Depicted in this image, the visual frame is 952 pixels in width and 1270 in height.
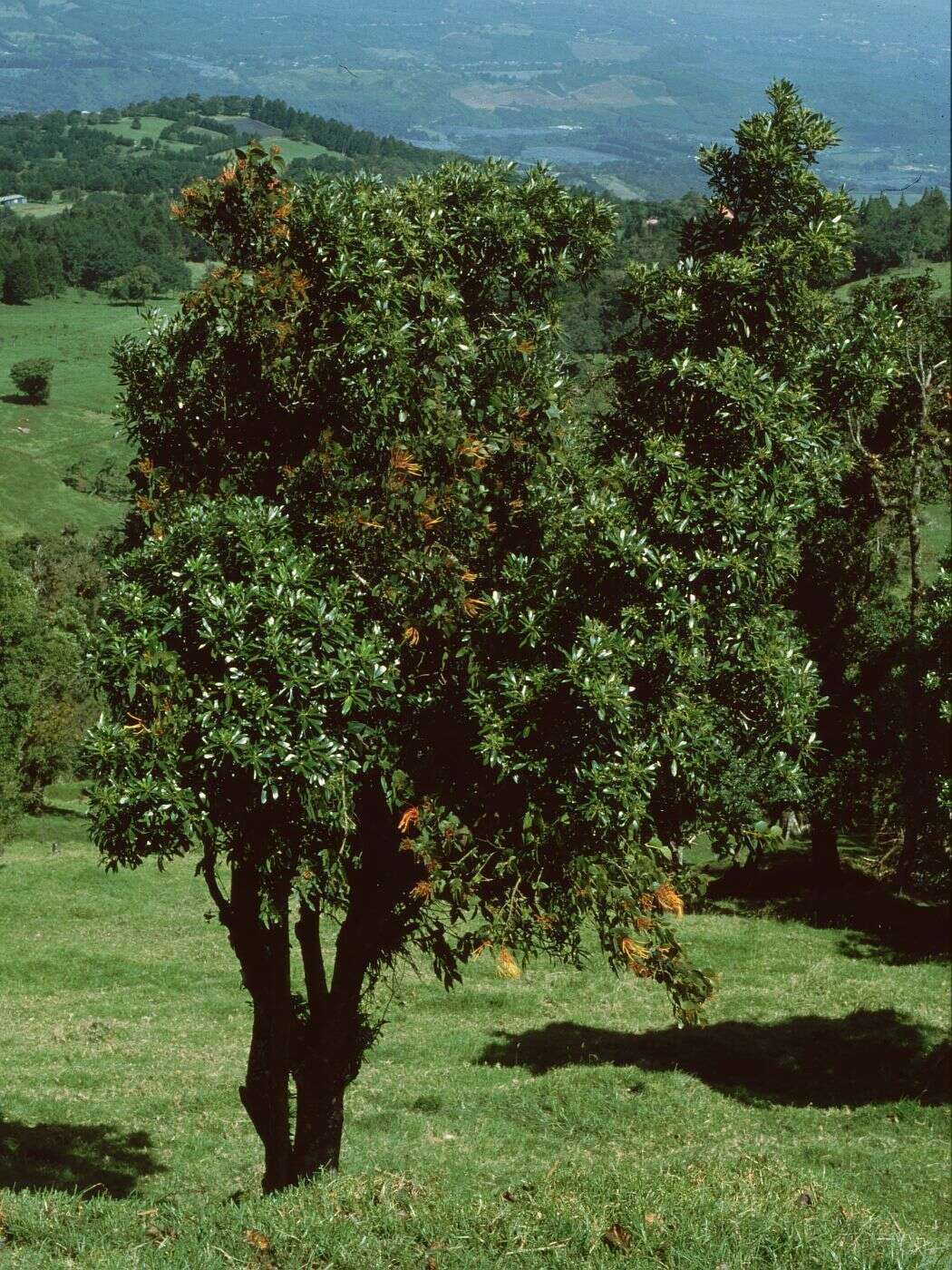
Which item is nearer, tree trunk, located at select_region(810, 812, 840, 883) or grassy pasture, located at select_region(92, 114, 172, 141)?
tree trunk, located at select_region(810, 812, 840, 883)

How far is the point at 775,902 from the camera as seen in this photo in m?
40.0

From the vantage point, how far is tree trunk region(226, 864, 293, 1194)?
11.9 meters

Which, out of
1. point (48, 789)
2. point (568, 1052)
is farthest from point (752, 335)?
point (48, 789)

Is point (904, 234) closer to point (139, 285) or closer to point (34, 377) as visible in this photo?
point (139, 285)

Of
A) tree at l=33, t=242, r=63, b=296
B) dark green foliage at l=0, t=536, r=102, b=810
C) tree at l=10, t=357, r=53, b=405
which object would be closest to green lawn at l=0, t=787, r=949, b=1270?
dark green foliage at l=0, t=536, r=102, b=810

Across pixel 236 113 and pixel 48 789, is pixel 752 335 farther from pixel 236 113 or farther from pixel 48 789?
pixel 236 113

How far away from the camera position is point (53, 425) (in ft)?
377

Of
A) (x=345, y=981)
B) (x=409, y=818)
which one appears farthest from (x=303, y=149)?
(x=409, y=818)

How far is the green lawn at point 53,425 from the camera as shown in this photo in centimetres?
10619

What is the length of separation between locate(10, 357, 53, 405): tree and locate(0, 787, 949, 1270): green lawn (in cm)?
7455

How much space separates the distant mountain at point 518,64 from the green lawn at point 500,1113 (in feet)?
166

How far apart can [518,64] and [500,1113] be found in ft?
319

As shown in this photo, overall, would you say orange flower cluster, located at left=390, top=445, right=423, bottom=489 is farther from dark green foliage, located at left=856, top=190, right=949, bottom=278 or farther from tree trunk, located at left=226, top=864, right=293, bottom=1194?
dark green foliage, located at left=856, top=190, right=949, bottom=278

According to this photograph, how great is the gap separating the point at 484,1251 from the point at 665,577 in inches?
198
